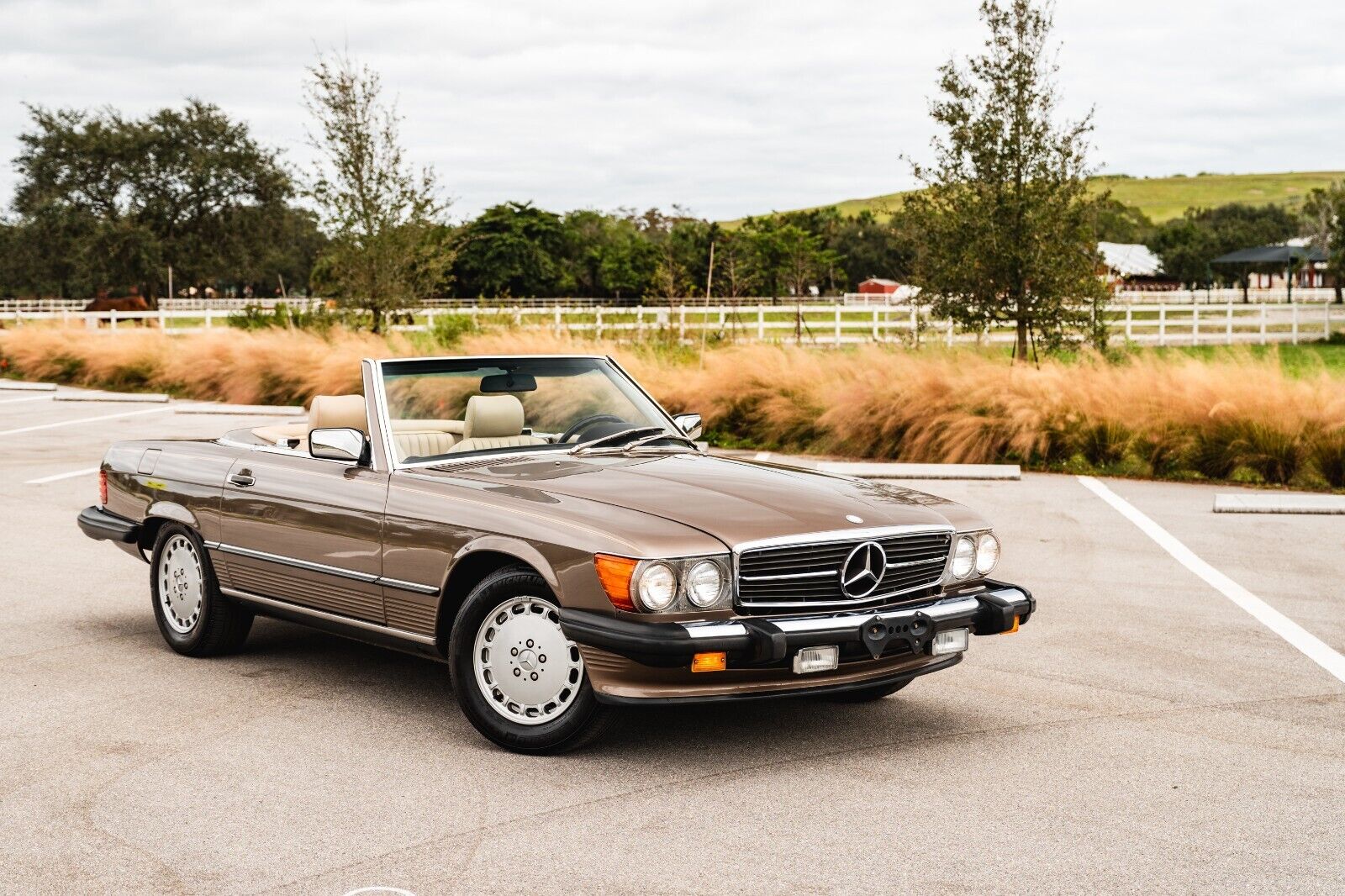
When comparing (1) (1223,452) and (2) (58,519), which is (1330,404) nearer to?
(1) (1223,452)

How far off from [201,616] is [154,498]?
0.71 metres

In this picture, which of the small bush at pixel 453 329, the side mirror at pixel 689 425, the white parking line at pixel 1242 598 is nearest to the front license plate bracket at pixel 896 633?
the side mirror at pixel 689 425

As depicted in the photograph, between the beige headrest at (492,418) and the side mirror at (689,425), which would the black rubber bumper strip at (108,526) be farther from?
the side mirror at (689,425)

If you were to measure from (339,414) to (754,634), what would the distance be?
2.86 meters

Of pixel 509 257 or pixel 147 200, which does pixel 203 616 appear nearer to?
pixel 147 200

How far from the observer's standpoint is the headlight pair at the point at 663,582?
16.5 feet

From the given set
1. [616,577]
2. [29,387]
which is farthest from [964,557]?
[29,387]

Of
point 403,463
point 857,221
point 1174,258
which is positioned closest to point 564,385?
point 403,463

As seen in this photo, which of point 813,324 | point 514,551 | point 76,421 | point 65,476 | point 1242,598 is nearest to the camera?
point 514,551

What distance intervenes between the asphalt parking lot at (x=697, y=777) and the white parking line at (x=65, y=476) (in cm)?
689

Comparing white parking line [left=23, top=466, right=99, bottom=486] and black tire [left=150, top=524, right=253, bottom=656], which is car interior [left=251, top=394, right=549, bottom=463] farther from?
white parking line [left=23, top=466, right=99, bottom=486]

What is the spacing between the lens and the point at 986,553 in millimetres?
6008

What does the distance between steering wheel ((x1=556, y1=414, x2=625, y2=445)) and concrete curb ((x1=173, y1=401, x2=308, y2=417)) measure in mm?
16363

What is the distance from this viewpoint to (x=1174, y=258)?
13012 cm
